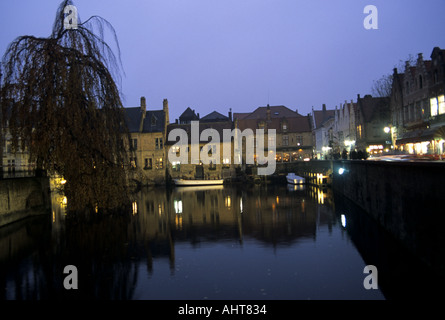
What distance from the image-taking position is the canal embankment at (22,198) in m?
21.0

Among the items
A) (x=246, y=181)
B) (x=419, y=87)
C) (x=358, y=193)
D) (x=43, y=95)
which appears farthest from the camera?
(x=246, y=181)

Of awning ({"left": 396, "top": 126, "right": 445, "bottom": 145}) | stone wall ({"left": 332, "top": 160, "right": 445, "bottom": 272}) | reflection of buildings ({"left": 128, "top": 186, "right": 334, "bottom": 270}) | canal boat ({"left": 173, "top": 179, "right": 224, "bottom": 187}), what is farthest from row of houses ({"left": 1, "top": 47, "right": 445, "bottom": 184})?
stone wall ({"left": 332, "top": 160, "right": 445, "bottom": 272})

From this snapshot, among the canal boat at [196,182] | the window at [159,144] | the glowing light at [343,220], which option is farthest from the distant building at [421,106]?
the window at [159,144]

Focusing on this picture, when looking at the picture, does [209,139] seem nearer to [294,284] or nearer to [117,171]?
[117,171]

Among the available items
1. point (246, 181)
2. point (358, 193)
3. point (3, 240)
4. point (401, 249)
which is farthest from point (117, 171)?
point (246, 181)

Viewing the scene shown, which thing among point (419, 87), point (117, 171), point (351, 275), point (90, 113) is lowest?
point (351, 275)

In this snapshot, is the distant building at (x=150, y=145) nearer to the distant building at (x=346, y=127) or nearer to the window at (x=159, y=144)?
the window at (x=159, y=144)

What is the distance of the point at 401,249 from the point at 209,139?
1911 inches

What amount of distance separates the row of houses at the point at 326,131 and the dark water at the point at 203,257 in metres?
11.6

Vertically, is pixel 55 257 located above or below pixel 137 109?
below

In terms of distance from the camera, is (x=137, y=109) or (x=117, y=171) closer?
(x=117, y=171)

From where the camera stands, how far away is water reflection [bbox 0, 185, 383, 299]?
425 inches

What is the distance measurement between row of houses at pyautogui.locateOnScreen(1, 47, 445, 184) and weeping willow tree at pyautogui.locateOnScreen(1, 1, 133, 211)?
13.9 m

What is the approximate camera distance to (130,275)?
12.4 meters
